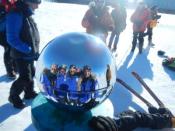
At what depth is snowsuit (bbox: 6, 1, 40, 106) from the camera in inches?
149

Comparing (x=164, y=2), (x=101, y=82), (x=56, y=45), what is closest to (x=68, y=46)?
(x=56, y=45)

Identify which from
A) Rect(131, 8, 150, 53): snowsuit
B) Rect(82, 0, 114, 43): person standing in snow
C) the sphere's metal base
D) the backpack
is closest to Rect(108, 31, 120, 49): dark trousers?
Rect(131, 8, 150, 53): snowsuit

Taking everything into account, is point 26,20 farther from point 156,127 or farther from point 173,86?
point 173,86

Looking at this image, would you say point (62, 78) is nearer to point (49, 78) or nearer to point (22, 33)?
point (49, 78)

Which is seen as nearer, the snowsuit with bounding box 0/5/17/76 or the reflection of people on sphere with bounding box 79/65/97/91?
the reflection of people on sphere with bounding box 79/65/97/91

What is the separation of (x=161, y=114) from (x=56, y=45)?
2.26 meters

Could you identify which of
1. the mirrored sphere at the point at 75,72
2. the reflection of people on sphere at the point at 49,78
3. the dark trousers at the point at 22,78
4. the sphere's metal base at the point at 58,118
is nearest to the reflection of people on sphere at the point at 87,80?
the mirrored sphere at the point at 75,72

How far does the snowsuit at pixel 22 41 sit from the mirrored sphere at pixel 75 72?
2045 millimetres

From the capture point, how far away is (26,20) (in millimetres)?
3914

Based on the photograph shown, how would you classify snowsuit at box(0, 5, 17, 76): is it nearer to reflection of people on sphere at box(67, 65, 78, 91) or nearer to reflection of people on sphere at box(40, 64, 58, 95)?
reflection of people on sphere at box(40, 64, 58, 95)

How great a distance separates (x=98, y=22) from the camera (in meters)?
5.79

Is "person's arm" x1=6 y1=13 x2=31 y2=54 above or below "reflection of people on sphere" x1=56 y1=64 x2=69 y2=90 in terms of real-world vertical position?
below

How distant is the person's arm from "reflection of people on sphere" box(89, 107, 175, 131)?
1.54m

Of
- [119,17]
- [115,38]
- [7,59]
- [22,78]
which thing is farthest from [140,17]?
[22,78]
